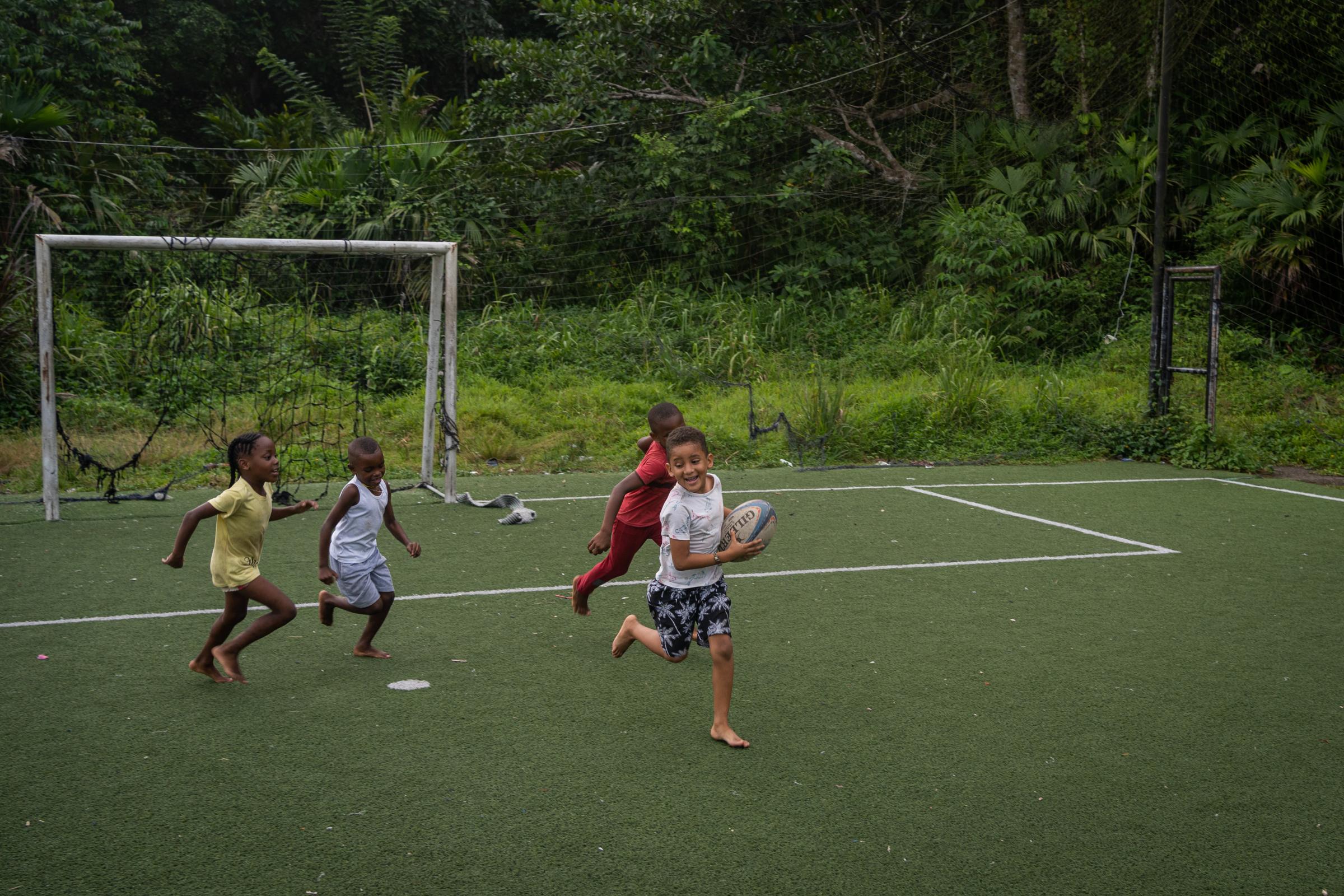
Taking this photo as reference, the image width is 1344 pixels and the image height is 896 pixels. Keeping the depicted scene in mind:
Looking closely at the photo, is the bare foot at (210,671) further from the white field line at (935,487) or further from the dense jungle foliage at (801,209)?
the dense jungle foliage at (801,209)

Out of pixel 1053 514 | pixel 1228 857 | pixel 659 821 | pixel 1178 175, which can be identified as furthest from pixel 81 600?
pixel 1178 175

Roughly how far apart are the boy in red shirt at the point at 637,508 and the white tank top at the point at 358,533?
44.2 inches

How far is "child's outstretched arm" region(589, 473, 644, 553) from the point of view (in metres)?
5.42

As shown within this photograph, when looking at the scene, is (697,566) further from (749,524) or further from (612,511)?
(612,511)

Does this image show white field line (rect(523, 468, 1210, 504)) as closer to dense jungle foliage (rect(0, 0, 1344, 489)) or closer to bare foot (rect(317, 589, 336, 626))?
dense jungle foliage (rect(0, 0, 1344, 489))

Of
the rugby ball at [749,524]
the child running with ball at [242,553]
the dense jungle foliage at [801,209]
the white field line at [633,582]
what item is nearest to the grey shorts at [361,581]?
the child running with ball at [242,553]

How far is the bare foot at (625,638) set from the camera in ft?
16.2

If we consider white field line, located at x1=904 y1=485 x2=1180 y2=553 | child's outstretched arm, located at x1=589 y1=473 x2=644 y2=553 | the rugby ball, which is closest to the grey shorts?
child's outstretched arm, located at x1=589 y1=473 x2=644 y2=553

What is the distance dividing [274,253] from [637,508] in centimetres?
528

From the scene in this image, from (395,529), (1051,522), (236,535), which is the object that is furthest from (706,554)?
Result: (1051,522)

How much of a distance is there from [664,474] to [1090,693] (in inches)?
87.7

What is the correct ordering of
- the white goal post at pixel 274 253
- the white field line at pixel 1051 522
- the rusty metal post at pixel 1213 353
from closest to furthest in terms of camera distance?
the white field line at pixel 1051 522 → the white goal post at pixel 274 253 → the rusty metal post at pixel 1213 353

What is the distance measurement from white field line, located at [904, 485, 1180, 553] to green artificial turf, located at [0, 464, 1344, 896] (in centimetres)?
44

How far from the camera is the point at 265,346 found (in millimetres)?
13391
